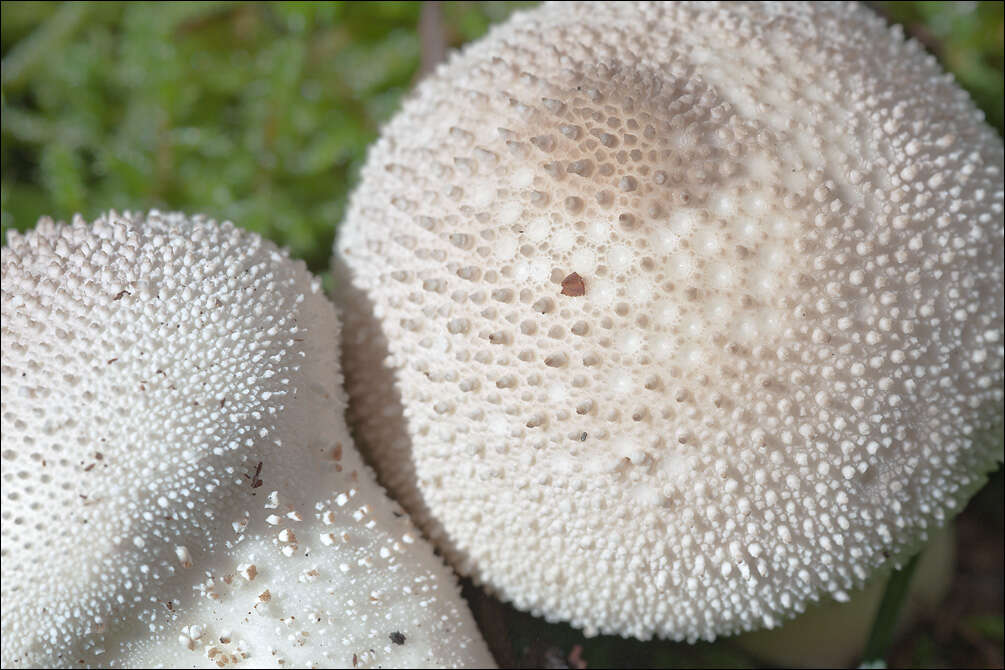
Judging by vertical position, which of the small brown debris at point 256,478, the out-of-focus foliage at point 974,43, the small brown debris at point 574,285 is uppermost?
the out-of-focus foliage at point 974,43

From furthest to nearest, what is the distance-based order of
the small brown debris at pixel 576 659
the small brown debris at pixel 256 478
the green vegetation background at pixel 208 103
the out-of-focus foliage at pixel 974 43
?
the green vegetation background at pixel 208 103 → the out-of-focus foliage at pixel 974 43 → the small brown debris at pixel 576 659 → the small brown debris at pixel 256 478

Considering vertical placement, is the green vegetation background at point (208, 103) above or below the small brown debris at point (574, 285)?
below

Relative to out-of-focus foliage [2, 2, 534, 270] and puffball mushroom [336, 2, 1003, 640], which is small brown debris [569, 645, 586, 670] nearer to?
puffball mushroom [336, 2, 1003, 640]

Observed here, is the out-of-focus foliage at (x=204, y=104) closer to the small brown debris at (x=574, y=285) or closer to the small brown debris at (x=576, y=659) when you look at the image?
the small brown debris at (x=574, y=285)

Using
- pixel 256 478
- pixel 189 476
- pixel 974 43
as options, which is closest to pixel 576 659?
pixel 256 478

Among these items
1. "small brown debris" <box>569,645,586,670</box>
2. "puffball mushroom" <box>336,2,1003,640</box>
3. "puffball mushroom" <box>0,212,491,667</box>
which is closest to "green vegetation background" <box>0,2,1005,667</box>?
"puffball mushroom" <box>0,212,491,667</box>

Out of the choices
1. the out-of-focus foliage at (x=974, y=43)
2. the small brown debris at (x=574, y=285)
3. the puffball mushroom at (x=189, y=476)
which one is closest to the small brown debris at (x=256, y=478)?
the puffball mushroom at (x=189, y=476)
